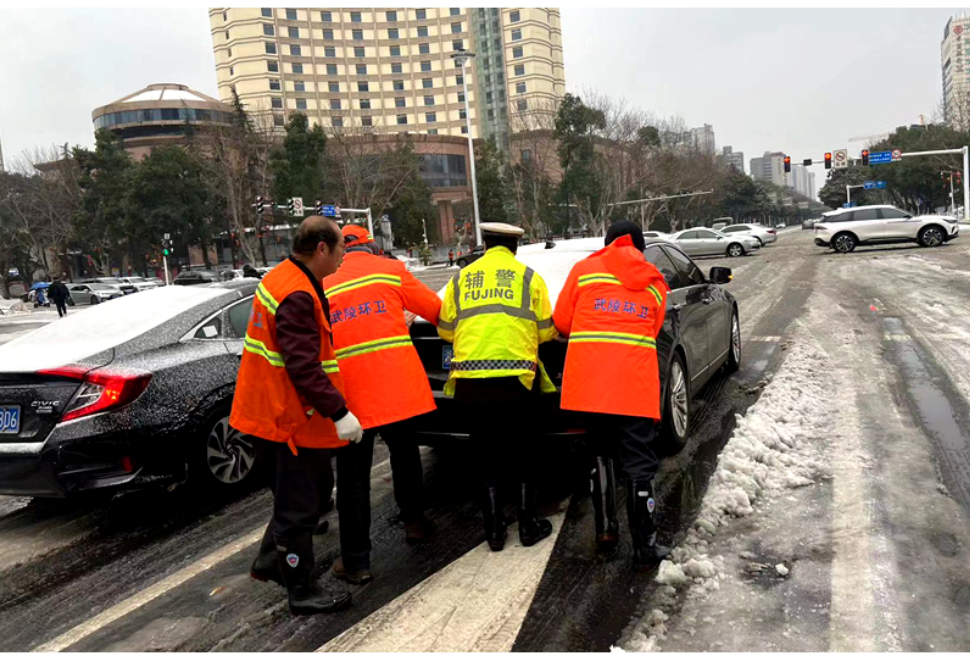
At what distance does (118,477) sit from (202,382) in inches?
30.4

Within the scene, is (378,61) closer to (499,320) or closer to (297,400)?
(499,320)

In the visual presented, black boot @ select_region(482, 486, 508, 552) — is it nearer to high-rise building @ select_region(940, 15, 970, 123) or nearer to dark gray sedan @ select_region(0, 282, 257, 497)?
dark gray sedan @ select_region(0, 282, 257, 497)

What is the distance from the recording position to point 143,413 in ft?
14.0

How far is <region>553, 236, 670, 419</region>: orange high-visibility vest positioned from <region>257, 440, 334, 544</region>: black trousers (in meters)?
1.29

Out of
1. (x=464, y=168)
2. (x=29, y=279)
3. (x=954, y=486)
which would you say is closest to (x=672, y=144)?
(x=464, y=168)

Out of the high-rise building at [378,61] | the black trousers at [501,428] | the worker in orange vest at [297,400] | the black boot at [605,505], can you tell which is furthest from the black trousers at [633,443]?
the high-rise building at [378,61]

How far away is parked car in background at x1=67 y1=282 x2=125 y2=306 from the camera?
125ft

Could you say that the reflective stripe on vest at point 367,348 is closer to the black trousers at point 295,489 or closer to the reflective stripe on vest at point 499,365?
the reflective stripe on vest at point 499,365

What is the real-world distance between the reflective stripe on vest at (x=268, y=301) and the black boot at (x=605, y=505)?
1836 millimetres

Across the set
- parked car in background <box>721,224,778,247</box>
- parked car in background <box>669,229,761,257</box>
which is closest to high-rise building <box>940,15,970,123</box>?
parked car in background <box>721,224,778,247</box>

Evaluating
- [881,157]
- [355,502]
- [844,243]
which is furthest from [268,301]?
[881,157]

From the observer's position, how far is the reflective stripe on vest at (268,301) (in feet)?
10.1

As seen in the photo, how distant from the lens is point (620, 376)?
3.54 m

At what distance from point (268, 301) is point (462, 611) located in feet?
5.27
